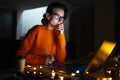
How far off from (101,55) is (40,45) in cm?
48

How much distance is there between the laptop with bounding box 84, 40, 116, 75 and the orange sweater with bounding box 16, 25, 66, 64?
37cm

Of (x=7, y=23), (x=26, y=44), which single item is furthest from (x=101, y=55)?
(x=7, y=23)

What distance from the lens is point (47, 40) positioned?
43.9 inches

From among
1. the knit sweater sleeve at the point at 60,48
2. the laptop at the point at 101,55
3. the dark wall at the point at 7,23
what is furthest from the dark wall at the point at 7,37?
the laptop at the point at 101,55

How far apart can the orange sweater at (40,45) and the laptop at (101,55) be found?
1.22 feet

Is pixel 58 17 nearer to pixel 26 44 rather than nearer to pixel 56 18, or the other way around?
pixel 56 18

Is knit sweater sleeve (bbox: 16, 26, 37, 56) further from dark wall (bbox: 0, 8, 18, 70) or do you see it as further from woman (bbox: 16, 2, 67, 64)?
dark wall (bbox: 0, 8, 18, 70)

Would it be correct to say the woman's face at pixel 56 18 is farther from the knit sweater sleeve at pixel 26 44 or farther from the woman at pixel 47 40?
the knit sweater sleeve at pixel 26 44

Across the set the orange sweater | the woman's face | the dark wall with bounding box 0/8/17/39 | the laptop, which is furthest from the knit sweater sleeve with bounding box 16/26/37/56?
the dark wall with bounding box 0/8/17/39

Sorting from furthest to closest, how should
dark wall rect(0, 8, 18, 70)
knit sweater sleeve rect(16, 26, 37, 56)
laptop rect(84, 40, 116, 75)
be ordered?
1. dark wall rect(0, 8, 18, 70)
2. knit sweater sleeve rect(16, 26, 37, 56)
3. laptop rect(84, 40, 116, 75)

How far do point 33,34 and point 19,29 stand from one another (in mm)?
769

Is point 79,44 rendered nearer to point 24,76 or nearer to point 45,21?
point 45,21

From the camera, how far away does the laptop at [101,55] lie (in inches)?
25.7

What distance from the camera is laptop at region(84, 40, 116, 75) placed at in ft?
2.14
